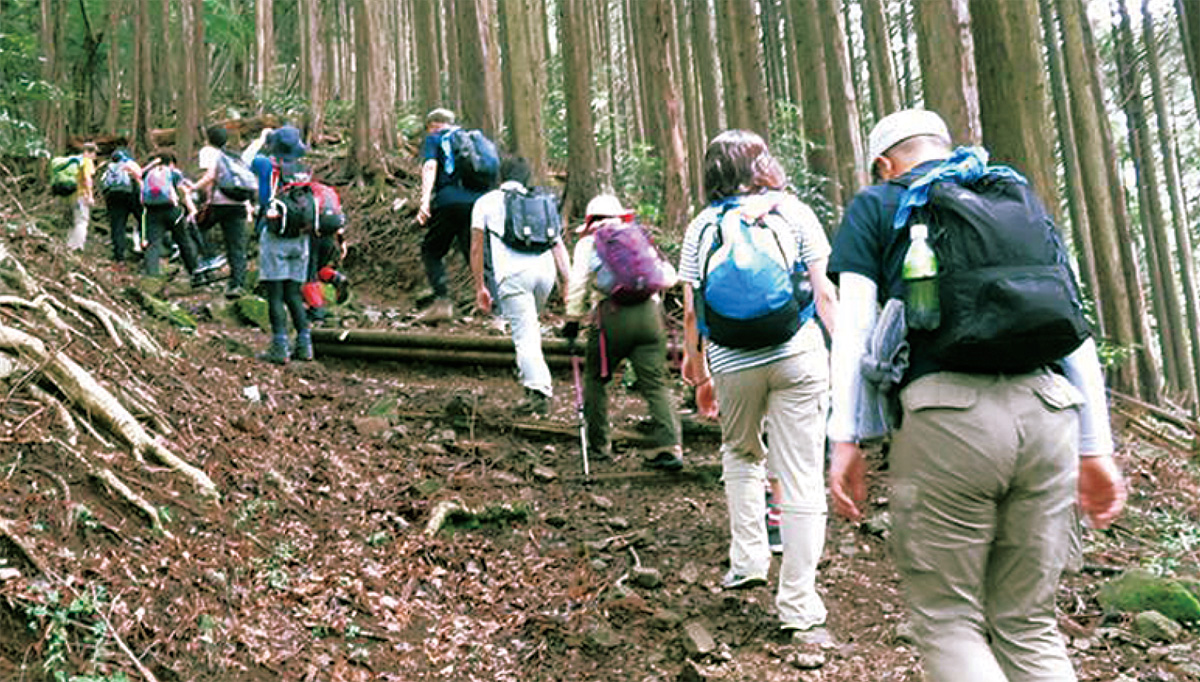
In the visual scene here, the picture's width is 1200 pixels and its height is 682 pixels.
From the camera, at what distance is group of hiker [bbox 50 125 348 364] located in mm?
7691

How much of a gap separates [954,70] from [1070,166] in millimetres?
11796

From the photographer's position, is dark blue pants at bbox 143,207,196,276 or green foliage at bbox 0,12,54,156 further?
green foliage at bbox 0,12,54,156

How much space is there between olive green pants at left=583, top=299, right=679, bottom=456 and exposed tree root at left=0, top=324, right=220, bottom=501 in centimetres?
245

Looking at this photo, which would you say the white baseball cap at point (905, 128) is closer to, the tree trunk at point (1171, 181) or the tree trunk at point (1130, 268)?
the tree trunk at point (1130, 268)

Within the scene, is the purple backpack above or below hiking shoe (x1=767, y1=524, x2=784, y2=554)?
above

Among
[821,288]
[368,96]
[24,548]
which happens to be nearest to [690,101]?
[368,96]

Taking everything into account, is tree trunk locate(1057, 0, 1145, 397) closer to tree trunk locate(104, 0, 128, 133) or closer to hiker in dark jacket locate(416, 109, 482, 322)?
hiker in dark jacket locate(416, 109, 482, 322)

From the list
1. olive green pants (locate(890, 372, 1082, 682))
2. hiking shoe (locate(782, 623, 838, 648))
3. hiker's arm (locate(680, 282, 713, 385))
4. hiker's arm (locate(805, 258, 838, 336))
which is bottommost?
hiking shoe (locate(782, 623, 838, 648))

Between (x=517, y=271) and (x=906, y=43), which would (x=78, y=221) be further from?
(x=906, y=43)

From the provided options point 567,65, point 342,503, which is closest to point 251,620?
point 342,503

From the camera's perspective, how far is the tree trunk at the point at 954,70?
6195mm

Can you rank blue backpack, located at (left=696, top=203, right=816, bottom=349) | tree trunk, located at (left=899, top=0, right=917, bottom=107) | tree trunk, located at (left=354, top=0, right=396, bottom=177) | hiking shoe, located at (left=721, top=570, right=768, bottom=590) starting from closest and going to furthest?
blue backpack, located at (left=696, top=203, right=816, bottom=349), hiking shoe, located at (left=721, top=570, right=768, bottom=590), tree trunk, located at (left=354, top=0, right=396, bottom=177), tree trunk, located at (left=899, top=0, right=917, bottom=107)

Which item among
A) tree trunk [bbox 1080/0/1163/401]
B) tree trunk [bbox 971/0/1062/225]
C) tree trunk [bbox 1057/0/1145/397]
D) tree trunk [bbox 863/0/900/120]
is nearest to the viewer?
tree trunk [bbox 971/0/1062/225]

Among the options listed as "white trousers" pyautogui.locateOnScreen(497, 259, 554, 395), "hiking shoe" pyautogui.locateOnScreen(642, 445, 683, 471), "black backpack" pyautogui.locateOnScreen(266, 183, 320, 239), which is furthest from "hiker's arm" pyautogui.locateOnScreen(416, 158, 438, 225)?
"hiking shoe" pyautogui.locateOnScreen(642, 445, 683, 471)
